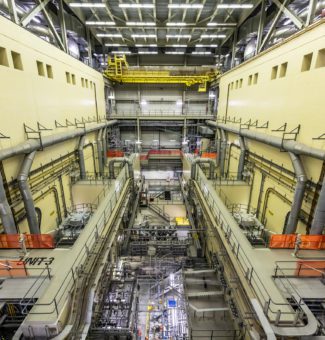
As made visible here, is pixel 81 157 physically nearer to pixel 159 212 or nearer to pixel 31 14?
pixel 159 212

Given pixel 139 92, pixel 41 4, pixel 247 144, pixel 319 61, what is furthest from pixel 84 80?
pixel 319 61

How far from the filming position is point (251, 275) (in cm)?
501

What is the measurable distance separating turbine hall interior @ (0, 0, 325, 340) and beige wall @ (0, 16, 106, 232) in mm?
64

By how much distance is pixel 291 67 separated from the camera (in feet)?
26.5

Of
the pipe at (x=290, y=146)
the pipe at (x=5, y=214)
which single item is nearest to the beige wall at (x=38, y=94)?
the pipe at (x=5, y=214)

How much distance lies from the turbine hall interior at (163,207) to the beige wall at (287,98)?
0.19 ft

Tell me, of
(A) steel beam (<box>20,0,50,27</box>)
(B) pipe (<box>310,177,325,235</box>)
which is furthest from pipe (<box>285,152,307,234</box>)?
(A) steel beam (<box>20,0,50,27</box>)

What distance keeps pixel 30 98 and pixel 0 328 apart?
736 centimetres

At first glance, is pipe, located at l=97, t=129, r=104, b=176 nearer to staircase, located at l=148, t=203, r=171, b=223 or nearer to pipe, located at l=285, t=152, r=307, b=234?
staircase, located at l=148, t=203, r=171, b=223

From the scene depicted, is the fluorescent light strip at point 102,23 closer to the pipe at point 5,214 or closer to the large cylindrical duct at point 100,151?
the large cylindrical duct at point 100,151

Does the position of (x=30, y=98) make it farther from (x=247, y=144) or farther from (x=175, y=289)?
(x=247, y=144)

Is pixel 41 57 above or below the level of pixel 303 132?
above

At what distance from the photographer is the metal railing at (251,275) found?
414 centimetres

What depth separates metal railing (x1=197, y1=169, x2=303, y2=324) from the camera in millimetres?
4137
